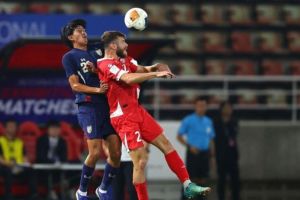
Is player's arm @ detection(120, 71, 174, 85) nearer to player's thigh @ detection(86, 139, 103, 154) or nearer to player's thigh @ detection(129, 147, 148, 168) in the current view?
player's thigh @ detection(129, 147, 148, 168)

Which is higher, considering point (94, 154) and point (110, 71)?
point (110, 71)

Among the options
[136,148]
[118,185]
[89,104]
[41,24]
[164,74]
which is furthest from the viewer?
[41,24]

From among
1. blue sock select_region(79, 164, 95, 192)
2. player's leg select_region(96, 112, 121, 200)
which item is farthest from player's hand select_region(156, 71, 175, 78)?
blue sock select_region(79, 164, 95, 192)

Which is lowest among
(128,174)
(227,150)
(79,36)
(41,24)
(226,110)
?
(227,150)

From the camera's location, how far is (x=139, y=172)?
1401cm

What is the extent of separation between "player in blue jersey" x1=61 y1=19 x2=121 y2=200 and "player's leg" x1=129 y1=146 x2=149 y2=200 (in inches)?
23.3

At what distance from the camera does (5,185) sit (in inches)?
773

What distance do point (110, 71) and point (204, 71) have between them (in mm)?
11456

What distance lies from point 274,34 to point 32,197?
8.14 m

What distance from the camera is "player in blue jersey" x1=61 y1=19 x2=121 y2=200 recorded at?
575 inches

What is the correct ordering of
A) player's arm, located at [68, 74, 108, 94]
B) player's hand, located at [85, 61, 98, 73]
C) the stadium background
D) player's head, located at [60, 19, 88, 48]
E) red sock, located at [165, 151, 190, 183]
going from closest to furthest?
1. red sock, located at [165, 151, 190, 183]
2. player's arm, located at [68, 74, 108, 94]
3. player's hand, located at [85, 61, 98, 73]
4. player's head, located at [60, 19, 88, 48]
5. the stadium background

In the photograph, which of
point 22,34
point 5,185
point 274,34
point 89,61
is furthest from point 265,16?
point 89,61

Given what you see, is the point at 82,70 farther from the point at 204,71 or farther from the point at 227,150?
the point at 204,71

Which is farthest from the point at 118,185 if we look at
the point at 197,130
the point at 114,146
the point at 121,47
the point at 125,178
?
the point at 197,130
